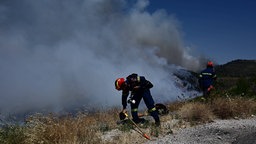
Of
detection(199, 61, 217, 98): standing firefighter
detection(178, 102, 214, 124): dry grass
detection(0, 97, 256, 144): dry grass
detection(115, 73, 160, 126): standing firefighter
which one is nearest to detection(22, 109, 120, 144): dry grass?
detection(0, 97, 256, 144): dry grass

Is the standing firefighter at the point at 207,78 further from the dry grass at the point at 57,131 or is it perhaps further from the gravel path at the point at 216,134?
the dry grass at the point at 57,131

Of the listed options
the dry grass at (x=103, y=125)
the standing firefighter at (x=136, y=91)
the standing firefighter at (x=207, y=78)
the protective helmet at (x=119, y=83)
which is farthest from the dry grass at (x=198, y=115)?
the standing firefighter at (x=207, y=78)

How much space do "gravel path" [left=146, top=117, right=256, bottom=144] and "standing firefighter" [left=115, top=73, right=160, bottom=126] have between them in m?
1.19

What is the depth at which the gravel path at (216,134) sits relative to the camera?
9969mm

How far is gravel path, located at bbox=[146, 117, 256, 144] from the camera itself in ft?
32.7

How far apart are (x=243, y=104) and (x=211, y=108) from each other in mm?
1308

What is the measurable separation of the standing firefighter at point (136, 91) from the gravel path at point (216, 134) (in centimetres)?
119

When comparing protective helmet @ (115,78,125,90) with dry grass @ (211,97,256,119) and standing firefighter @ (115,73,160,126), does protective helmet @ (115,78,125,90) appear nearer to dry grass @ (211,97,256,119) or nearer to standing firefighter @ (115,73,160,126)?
standing firefighter @ (115,73,160,126)

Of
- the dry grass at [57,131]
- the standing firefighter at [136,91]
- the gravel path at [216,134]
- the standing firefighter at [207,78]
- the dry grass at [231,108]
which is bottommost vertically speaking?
the gravel path at [216,134]

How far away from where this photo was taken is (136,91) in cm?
1245

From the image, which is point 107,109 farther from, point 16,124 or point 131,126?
point 16,124

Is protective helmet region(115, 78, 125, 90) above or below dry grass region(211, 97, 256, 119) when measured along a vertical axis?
above

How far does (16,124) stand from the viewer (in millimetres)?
8477

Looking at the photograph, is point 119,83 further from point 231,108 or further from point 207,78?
point 207,78
